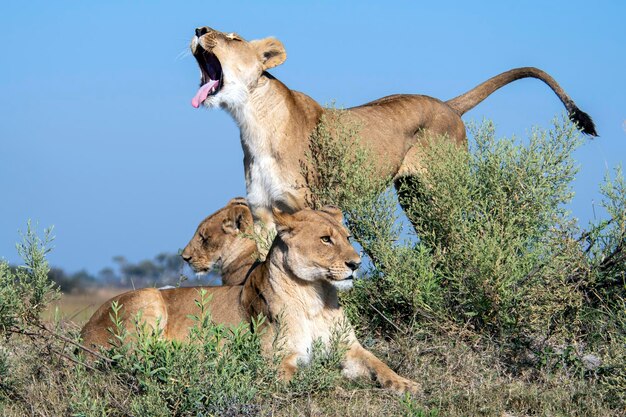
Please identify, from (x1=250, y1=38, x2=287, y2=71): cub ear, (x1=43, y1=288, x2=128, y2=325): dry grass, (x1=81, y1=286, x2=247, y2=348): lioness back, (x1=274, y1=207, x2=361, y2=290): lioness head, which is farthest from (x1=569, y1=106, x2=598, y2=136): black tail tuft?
(x1=43, y1=288, x2=128, y2=325): dry grass

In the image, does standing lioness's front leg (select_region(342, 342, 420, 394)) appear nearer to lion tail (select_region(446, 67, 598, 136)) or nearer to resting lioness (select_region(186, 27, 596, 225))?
resting lioness (select_region(186, 27, 596, 225))

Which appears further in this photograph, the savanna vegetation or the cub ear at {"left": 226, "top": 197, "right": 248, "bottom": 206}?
the cub ear at {"left": 226, "top": 197, "right": 248, "bottom": 206}

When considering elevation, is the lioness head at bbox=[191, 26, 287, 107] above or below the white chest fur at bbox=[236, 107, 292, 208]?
above

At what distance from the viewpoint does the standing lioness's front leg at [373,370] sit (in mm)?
5766

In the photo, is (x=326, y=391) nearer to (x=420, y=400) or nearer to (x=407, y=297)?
(x=420, y=400)

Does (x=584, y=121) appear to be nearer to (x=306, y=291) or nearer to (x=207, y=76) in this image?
(x=207, y=76)

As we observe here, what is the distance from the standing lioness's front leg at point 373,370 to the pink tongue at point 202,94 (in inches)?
96.7

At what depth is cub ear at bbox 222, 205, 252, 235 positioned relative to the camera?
7832 millimetres

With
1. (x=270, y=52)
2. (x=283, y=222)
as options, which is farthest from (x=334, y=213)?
(x=270, y=52)

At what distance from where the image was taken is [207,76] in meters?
7.88

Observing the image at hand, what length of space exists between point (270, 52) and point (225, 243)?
141cm

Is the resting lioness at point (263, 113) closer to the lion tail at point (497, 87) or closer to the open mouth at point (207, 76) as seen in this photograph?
the open mouth at point (207, 76)

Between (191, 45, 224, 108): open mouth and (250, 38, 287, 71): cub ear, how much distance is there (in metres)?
0.31

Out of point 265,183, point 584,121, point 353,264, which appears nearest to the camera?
point 353,264
